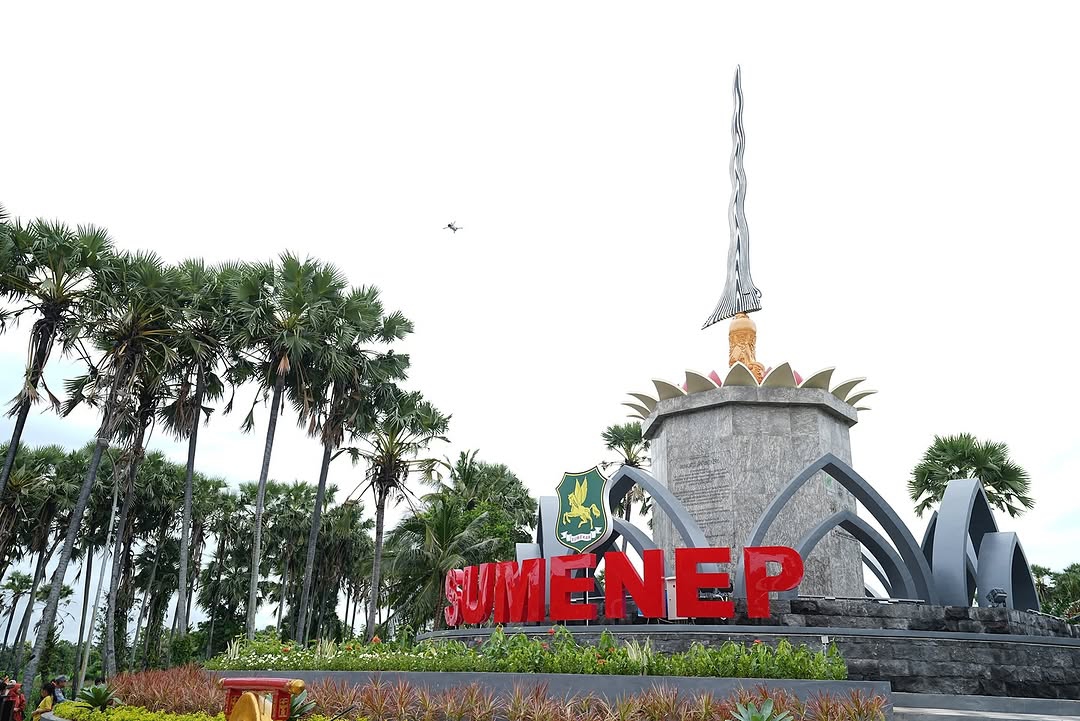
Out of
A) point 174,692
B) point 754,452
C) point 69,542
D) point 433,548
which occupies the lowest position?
point 174,692

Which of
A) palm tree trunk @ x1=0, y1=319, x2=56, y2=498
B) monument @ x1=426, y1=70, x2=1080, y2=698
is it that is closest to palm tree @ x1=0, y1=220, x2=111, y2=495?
palm tree trunk @ x1=0, y1=319, x2=56, y2=498

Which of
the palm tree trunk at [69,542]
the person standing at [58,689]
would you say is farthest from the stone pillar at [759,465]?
the palm tree trunk at [69,542]

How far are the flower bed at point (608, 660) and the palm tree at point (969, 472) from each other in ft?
57.8

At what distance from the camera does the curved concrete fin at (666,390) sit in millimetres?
20109

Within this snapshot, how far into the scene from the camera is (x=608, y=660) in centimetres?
1212

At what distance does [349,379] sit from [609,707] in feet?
72.6

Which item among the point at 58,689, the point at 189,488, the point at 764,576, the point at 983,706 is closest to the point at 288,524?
the point at 189,488

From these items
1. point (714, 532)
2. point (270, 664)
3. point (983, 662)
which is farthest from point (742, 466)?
point (270, 664)

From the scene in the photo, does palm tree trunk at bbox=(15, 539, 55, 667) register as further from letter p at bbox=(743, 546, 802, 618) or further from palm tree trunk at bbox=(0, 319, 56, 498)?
letter p at bbox=(743, 546, 802, 618)

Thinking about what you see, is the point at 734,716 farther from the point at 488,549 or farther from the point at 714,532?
the point at 488,549

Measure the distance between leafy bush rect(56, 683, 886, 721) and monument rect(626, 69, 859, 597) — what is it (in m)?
8.22

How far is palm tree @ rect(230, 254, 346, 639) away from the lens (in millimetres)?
27562

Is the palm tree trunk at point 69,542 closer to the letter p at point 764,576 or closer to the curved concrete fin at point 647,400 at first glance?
the curved concrete fin at point 647,400

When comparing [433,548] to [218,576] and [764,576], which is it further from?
[218,576]
